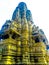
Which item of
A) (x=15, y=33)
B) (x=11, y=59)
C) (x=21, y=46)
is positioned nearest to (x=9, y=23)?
(x=15, y=33)

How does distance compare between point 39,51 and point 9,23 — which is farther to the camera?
point 9,23

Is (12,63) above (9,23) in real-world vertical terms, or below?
below

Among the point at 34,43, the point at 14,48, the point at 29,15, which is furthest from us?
the point at 29,15

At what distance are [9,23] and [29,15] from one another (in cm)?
766

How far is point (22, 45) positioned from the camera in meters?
25.7

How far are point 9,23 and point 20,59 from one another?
24.1ft

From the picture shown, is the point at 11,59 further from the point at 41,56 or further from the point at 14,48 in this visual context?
the point at 41,56

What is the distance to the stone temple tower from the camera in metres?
24.2

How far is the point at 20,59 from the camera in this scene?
2453 cm

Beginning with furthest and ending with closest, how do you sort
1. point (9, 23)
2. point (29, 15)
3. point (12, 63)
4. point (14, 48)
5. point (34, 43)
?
point (29, 15) < point (9, 23) < point (34, 43) < point (14, 48) < point (12, 63)

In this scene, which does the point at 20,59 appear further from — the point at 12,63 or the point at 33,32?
the point at 33,32

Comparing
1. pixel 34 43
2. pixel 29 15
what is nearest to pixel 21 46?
pixel 34 43

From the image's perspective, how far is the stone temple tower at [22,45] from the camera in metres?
24.2

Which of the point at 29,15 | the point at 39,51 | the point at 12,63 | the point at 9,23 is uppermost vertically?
the point at 29,15
